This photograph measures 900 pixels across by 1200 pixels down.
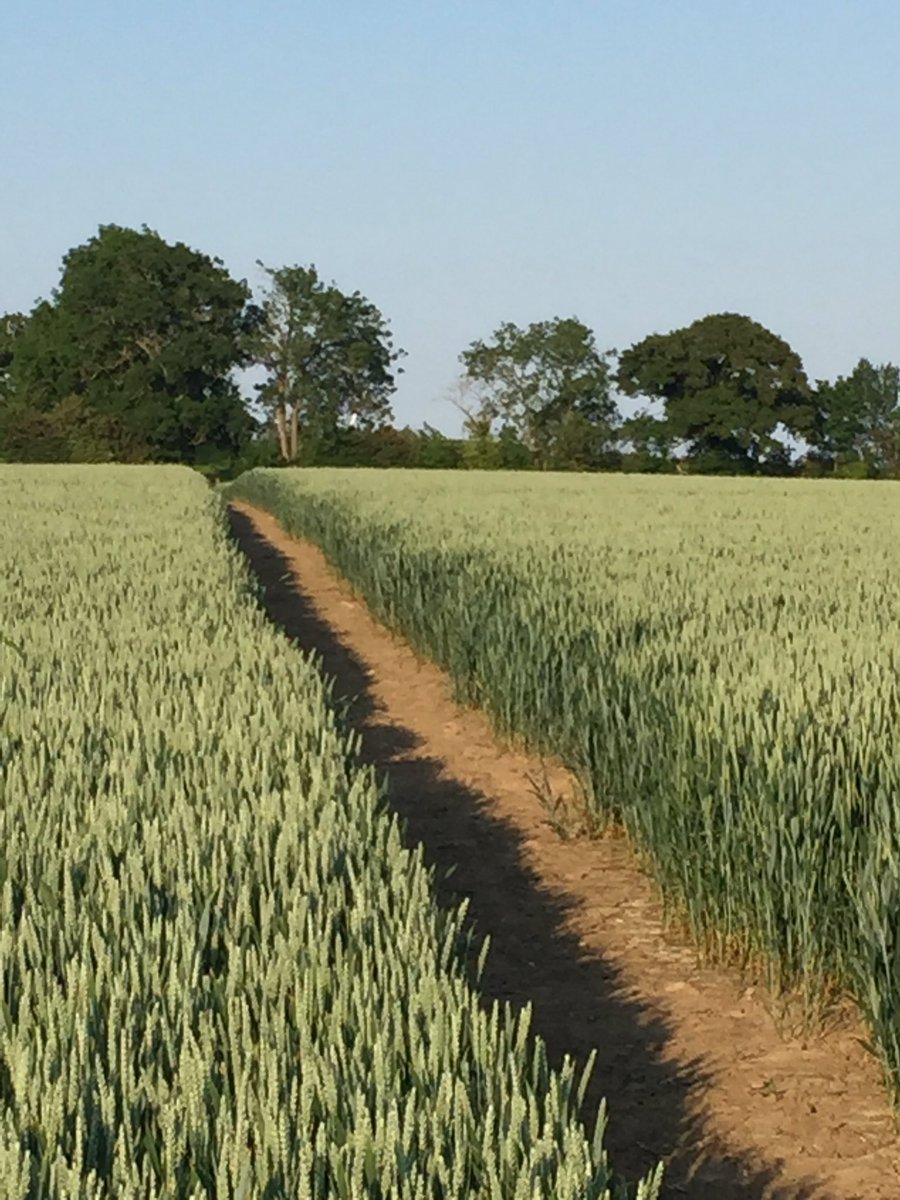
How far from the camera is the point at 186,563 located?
33.9 feet

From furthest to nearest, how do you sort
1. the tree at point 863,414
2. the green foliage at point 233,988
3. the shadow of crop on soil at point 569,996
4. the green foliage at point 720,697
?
the tree at point 863,414
the green foliage at point 720,697
the shadow of crop on soil at point 569,996
the green foliage at point 233,988

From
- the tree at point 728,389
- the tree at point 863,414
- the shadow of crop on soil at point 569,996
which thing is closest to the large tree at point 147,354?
the tree at point 728,389

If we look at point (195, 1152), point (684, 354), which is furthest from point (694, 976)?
point (684, 354)

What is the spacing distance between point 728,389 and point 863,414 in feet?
64.0

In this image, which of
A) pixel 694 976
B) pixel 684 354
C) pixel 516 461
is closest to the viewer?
pixel 694 976

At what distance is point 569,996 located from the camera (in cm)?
499

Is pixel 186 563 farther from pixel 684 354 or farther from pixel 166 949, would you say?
pixel 684 354

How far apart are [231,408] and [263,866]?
65.9 m

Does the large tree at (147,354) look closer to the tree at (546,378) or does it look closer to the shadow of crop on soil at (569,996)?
the tree at (546,378)

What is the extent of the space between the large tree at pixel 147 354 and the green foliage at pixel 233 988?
6034 cm

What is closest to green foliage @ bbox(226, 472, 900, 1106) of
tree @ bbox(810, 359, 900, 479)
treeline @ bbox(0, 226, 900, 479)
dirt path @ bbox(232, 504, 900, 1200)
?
dirt path @ bbox(232, 504, 900, 1200)

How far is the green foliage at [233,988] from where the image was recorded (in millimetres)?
2057

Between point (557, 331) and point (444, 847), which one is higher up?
point (557, 331)

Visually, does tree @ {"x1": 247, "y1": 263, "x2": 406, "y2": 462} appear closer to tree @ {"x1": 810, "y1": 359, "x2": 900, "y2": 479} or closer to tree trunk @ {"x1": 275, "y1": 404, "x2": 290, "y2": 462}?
tree trunk @ {"x1": 275, "y1": 404, "x2": 290, "y2": 462}
